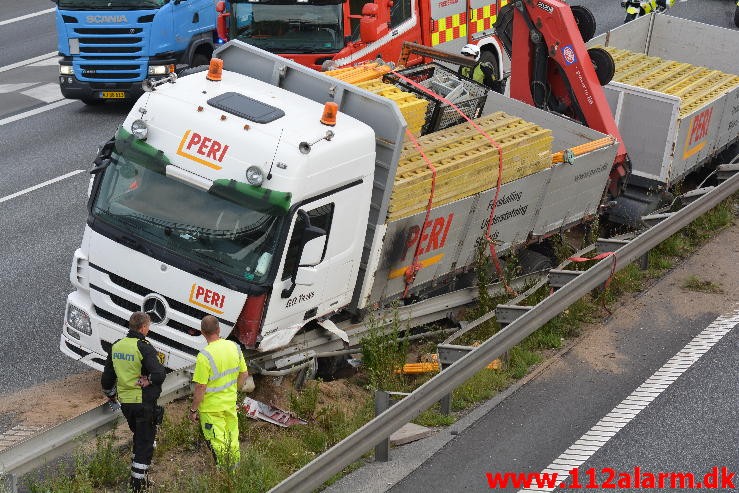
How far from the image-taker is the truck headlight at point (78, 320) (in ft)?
31.5

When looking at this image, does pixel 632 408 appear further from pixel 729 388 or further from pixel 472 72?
pixel 472 72

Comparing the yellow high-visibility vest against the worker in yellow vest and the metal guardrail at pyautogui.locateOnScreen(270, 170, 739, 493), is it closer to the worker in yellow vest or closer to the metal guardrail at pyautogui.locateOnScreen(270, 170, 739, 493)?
the worker in yellow vest

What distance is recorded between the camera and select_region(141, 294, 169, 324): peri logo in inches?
362

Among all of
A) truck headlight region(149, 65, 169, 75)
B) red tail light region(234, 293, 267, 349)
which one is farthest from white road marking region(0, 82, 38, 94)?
red tail light region(234, 293, 267, 349)

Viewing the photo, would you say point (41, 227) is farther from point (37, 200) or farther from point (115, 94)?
point (115, 94)

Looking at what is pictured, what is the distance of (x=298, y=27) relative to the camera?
1561cm

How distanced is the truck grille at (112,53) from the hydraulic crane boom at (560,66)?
6.35m

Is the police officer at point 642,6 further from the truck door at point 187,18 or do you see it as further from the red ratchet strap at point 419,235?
the red ratchet strap at point 419,235

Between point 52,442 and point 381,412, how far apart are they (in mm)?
2342

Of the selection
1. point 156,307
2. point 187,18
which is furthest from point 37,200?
point 156,307

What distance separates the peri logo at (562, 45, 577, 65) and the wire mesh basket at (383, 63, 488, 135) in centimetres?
143

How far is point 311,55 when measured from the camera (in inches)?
612

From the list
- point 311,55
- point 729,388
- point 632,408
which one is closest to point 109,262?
point 632,408

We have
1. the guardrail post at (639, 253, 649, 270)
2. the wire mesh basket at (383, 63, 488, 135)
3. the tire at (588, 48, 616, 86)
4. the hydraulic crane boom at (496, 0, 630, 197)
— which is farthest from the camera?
the tire at (588, 48, 616, 86)
